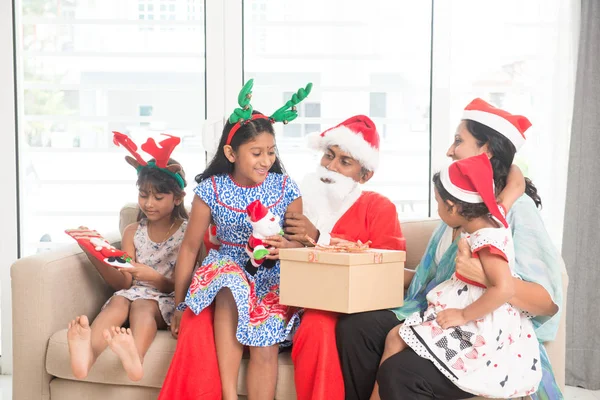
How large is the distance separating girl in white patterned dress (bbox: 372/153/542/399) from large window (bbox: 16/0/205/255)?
156 cm

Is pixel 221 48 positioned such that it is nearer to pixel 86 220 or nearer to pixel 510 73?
pixel 86 220

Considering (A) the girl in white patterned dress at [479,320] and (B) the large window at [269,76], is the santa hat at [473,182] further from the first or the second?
(B) the large window at [269,76]

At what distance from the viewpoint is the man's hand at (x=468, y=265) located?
1.97 m

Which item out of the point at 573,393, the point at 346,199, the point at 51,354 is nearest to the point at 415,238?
the point at 346,199

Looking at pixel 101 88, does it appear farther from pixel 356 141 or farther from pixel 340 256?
pixel 340 256

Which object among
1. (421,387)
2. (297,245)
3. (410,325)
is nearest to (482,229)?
(410,325)

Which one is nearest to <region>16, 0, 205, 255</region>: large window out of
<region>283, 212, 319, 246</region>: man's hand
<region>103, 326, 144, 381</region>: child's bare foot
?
<region>283, 212, 319, 246</region>: man's hand

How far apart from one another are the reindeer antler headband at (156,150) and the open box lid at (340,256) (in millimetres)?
663

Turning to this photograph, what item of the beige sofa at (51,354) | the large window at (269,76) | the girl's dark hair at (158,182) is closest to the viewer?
the beige sofa at (51,354)

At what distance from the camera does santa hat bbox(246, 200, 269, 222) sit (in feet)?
7.39

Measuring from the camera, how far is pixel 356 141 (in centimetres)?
253

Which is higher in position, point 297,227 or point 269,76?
point 269,76

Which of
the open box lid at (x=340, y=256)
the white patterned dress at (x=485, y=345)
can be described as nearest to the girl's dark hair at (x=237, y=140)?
the open box lid at (x=340, y=256)

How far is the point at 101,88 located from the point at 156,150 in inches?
33.5
